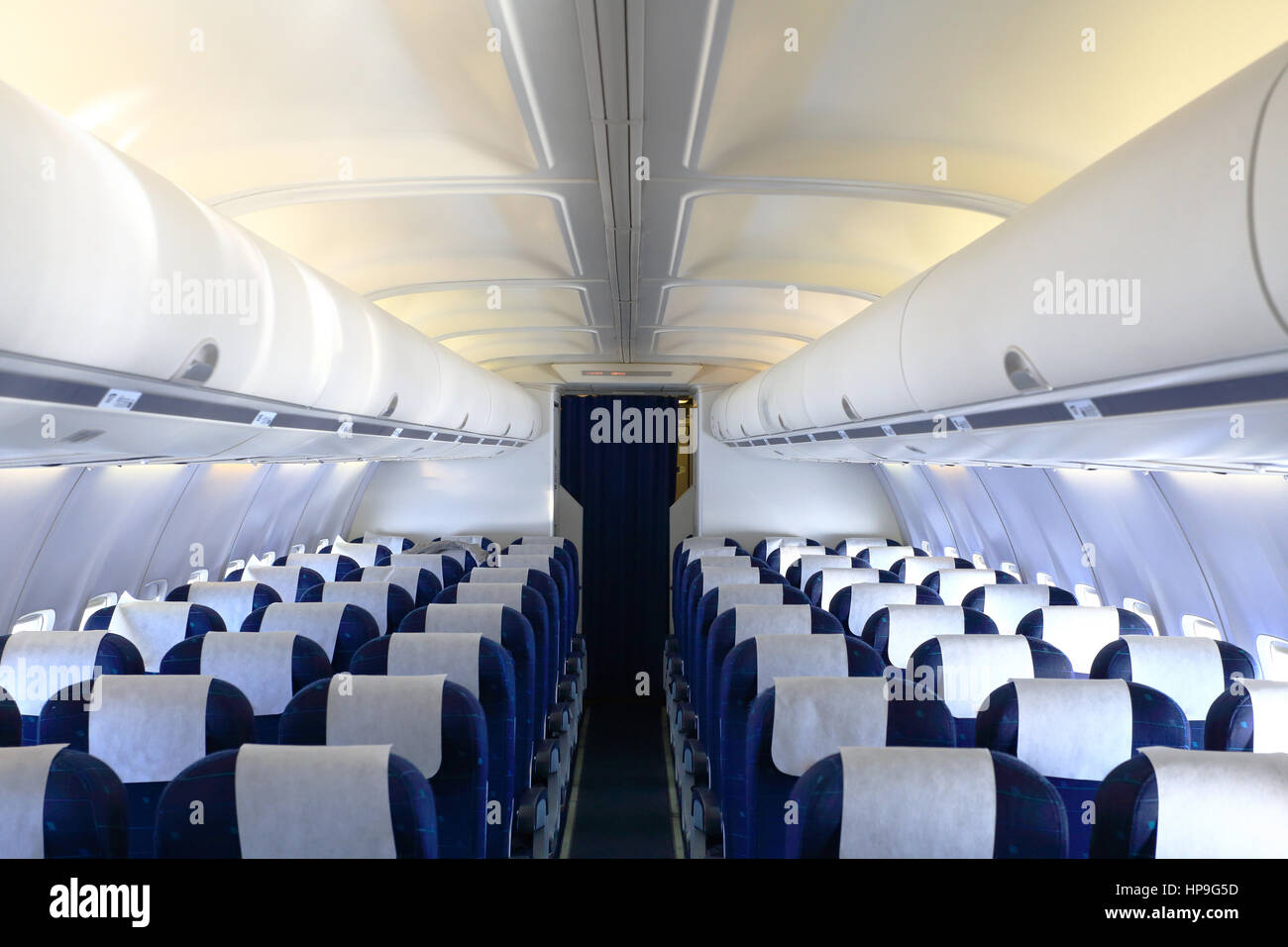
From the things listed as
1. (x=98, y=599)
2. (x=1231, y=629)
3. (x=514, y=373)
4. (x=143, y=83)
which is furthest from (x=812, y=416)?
(x=514, y=373)

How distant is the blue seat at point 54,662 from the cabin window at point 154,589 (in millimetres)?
3094

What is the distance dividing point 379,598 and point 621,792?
122 inches

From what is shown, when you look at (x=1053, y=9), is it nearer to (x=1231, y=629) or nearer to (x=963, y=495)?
(x=1231, y=629)

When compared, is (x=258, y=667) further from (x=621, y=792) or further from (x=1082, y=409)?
(x=621, y=792)

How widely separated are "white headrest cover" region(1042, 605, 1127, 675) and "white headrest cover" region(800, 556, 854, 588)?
2.61 metres

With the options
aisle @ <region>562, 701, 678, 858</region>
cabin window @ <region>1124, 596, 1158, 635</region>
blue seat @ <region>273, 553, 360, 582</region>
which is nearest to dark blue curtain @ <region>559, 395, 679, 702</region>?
aisle @ <region>562, 701, 678, 858</region>

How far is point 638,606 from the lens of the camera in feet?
37.8

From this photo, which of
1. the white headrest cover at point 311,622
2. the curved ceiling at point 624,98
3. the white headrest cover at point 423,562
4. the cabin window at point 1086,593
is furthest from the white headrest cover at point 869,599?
the white headrest cover at point 423,562

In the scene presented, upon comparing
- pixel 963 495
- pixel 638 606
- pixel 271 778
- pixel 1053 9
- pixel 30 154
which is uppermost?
pixel 1053 9

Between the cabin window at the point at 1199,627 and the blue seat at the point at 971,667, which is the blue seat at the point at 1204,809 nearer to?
the blue seat at the point at 971,667

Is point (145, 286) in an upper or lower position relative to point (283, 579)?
upper

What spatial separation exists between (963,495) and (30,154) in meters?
8.53

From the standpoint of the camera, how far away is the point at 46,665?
3.59 m

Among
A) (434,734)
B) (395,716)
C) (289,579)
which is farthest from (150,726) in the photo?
(289,579)
